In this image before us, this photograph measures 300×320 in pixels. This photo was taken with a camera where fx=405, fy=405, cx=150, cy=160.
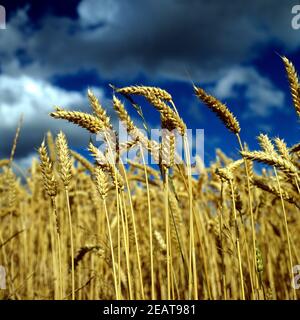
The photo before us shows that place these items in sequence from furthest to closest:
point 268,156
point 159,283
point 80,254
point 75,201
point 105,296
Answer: point 75,201
point 159,283
point 105,296
point 80,254
point 268,156

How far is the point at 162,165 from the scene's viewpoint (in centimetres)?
140

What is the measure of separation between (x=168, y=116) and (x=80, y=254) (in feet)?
3.08

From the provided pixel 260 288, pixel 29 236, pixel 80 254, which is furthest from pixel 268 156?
pixel 29 236

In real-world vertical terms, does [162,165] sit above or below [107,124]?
below

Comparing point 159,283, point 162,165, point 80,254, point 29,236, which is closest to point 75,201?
point 29,236

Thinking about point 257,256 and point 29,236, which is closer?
point 257,256

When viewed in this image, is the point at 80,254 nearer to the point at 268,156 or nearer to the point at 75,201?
the point at 268,156

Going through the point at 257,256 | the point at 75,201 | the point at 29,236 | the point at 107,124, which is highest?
the point at 75,201

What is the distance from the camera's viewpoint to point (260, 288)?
1.41 meters
